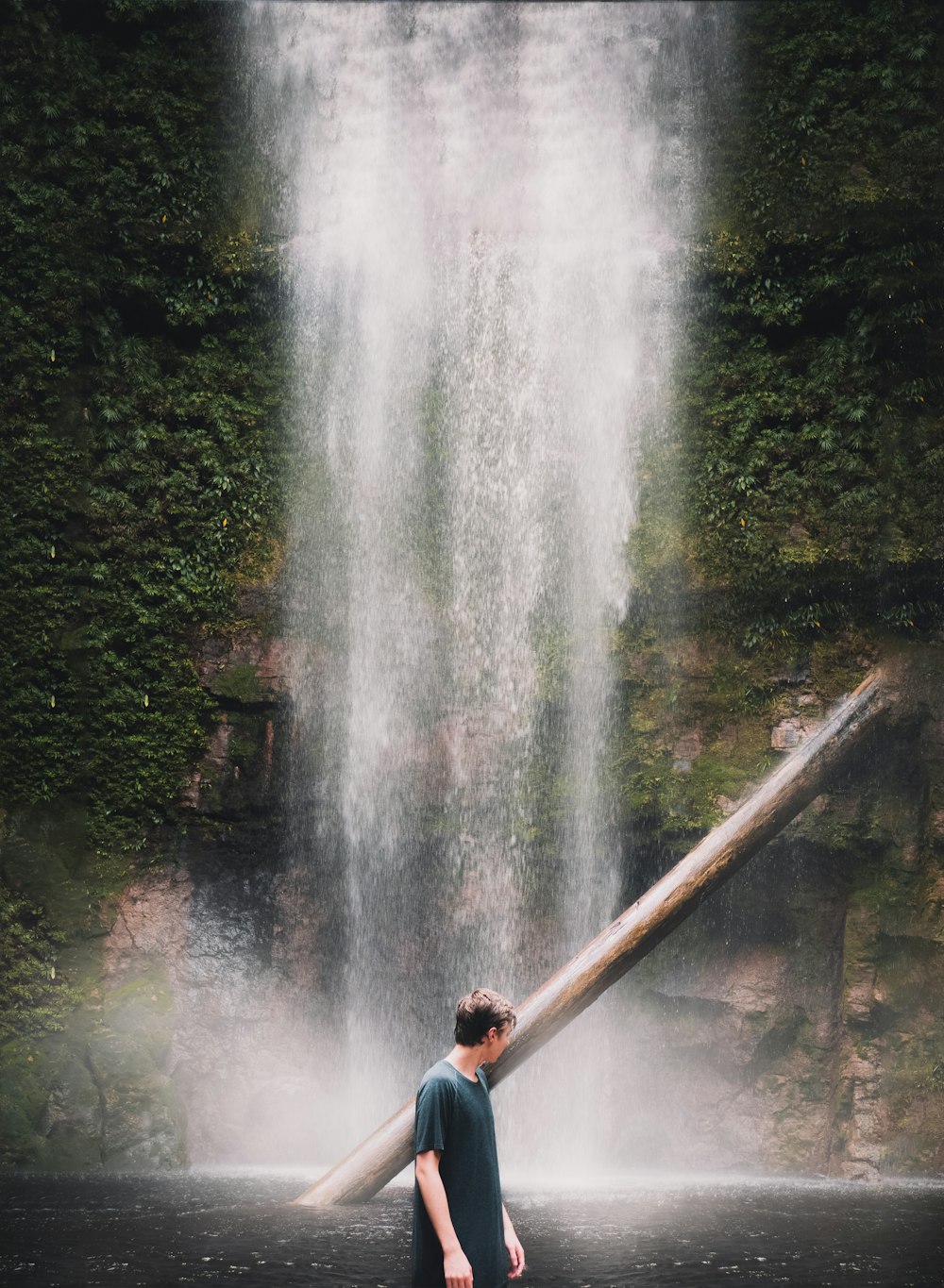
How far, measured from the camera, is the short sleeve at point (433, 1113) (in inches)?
119

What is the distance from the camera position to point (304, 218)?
1163 cm

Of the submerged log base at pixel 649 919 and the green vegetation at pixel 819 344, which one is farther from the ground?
the green vegetation at pixel 819 344

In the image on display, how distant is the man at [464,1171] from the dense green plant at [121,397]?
751cm

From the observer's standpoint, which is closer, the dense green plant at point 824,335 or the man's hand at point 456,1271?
the man's hand at point 456,1271

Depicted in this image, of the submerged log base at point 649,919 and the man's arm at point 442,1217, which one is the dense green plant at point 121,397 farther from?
the man's arm at point 442,1217

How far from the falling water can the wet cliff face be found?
355mm

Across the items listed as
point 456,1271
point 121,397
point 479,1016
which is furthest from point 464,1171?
point 121,397

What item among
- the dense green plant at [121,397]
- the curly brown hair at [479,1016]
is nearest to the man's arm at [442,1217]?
the curly brown hair at [479,1016]

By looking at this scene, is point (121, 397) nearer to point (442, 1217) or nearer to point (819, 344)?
point (819, 344)

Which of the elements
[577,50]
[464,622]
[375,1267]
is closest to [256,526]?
[464,622]

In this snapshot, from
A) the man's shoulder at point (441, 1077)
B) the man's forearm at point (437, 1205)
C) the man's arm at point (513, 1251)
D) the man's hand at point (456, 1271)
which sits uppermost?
the man's shoulder at point (441, 1077)

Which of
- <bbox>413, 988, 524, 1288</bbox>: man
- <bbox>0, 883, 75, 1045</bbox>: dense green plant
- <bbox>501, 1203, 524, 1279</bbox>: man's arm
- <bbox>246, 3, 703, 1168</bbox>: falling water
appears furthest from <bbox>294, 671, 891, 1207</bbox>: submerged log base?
<bbox>0, 883, 75, 1045</bbox>: dense green plant

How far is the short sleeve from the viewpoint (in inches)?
119

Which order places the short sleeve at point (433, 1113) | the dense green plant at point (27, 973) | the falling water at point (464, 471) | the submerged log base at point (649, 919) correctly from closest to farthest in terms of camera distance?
the short sleeve at point (433, 1113) < the submerged log base at point (649, 919) < the dense green plant at point (27, 973) < the falling water at point (464, 471)
